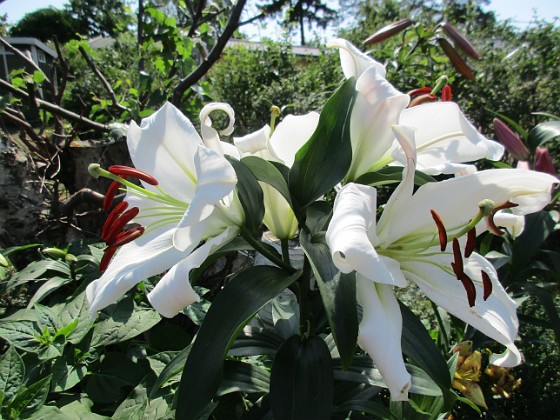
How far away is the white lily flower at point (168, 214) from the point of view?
0.49 metres

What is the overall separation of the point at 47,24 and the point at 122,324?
30.3 m

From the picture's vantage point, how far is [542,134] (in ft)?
4.88

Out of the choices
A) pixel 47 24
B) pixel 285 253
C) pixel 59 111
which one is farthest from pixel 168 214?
pixel 47 24

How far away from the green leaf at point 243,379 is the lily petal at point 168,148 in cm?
41

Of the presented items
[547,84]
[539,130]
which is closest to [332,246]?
[539,130]

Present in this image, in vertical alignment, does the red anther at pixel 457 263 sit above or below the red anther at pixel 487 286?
above

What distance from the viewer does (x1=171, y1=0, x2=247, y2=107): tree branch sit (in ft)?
5.93

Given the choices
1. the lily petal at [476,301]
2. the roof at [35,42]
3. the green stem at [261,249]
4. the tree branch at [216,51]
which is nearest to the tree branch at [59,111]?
the tree branch at [216,51]

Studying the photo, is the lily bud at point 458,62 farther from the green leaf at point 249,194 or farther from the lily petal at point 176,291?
the lily petal at point 176,291

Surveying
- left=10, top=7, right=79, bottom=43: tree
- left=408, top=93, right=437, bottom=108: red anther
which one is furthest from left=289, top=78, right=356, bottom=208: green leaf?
left=10, top=7, right=79, bottom=43: tree

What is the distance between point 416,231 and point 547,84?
3.33 metres

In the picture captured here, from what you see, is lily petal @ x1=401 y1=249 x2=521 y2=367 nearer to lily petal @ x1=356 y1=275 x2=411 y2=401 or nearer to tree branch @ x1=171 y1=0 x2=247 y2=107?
lily petal @ x1=356 y1=275 x2=411 y2=401

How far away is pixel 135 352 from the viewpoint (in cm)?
118

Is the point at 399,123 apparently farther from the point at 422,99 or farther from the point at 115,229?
the point at 115,229
